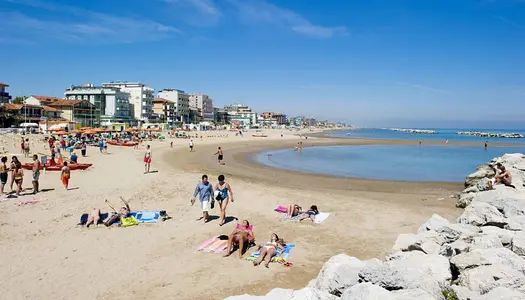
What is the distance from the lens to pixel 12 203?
→ 13039mm

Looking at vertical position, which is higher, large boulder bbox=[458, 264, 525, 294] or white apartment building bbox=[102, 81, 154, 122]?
white apartment building bbox=[102, 81, 154, 122]

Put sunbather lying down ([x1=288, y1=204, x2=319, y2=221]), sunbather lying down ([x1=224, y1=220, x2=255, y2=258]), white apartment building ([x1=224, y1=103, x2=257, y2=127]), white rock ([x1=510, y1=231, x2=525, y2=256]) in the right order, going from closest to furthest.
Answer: white rock ([x1=510, y1=231, x2=525, y2=256]) < sunbather lying down ([x1=224, y1=220, x2=255, y2=258]) < sunbather lying down ([x1=288, y1=204, x2=319, y2=221]) < white apartment building ([x1=224, y1=103, x2=257, y2=127])

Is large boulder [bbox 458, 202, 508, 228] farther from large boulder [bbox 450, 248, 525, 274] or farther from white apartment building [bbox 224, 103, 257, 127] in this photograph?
white apartment building [bbox 224, 103, 257, 127]

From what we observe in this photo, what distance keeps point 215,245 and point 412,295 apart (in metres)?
5.43

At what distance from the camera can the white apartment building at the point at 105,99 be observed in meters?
85.2

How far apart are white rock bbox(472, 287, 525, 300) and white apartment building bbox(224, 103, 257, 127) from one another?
152555mm

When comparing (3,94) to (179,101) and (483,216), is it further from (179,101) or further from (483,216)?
(483,216)

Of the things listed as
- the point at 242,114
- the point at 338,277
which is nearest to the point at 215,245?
the point at 338,277

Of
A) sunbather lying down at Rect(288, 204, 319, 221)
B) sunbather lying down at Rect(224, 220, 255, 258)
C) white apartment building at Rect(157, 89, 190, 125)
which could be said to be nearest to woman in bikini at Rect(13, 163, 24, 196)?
sunbather lying down at Rect(224, 220, 255, 258)

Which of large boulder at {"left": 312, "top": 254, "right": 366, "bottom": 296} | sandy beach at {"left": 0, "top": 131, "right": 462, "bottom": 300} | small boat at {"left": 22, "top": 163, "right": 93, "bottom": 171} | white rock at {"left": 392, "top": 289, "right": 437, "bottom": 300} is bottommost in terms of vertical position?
sandy beach at {"left": 0, "top": 131, "right": 462, "bottom": 300}

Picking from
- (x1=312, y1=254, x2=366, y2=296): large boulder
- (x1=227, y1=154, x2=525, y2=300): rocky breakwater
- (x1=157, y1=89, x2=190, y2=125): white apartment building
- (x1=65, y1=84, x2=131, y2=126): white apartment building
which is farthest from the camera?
(x1=157, y1=89, x2=190, y2=125): white apartment building

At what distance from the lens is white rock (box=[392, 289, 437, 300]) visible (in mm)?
4784

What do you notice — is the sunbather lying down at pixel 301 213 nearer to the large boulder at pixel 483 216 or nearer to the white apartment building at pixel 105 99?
the large boulder at pixel 483 216

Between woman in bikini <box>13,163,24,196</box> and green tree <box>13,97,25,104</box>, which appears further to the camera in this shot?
green tree <box>13,97,25,104</box>
